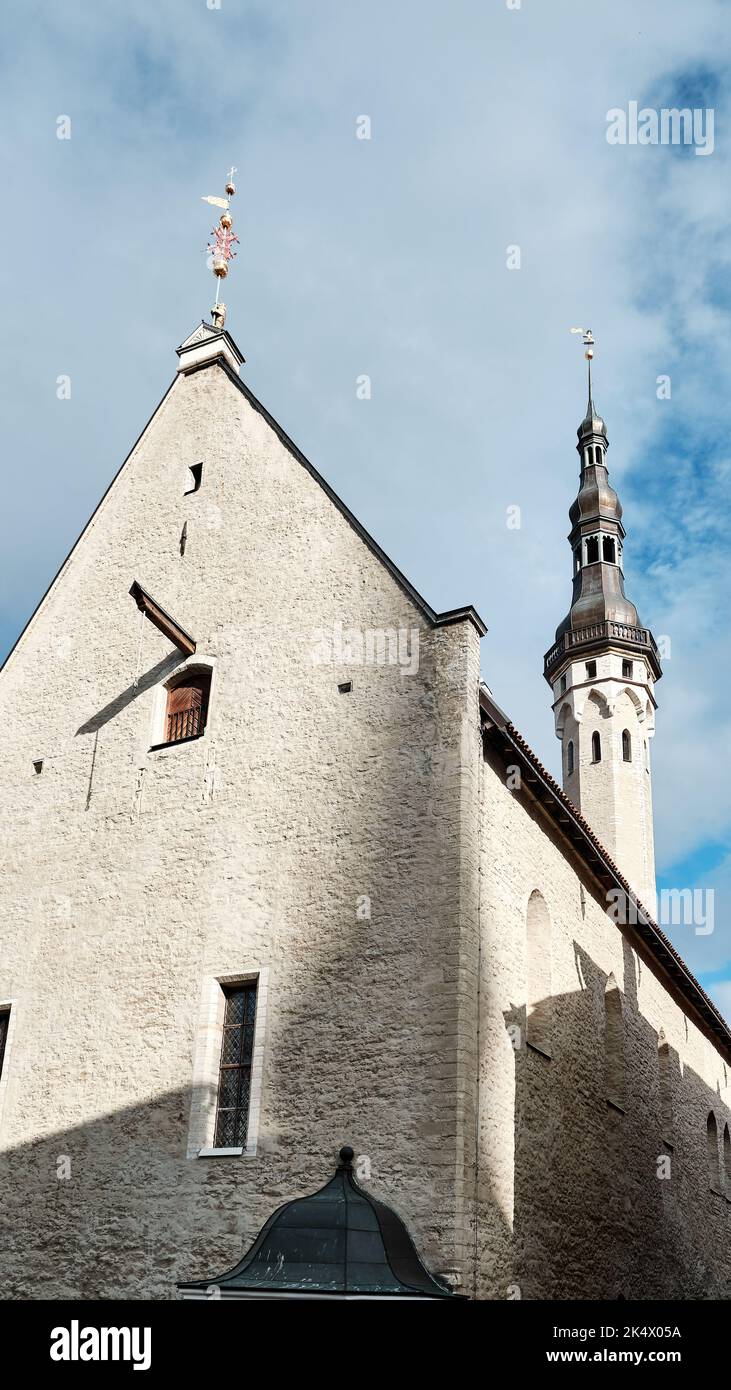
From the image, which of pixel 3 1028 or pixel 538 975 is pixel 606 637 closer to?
pixel 538 975

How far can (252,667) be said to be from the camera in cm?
1464

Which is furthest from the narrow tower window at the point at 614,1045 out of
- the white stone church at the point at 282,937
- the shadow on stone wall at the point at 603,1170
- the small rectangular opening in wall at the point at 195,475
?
the small rectangular opening in wall at the point at 195,475

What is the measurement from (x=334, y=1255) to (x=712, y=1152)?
16.6m

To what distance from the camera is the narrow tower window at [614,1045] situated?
17062mm

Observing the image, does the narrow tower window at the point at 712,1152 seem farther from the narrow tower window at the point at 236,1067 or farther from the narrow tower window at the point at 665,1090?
the narrow tower window at the point at 236,1067

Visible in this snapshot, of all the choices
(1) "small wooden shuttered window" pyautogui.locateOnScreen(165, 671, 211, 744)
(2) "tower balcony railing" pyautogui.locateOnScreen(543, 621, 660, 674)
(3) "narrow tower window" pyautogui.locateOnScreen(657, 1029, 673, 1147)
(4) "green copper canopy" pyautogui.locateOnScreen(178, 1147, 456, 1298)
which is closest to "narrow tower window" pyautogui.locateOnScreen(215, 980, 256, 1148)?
(4) "green copper canopy" pyautogui.locateOnScreen(178, 1147, 456, 1298)

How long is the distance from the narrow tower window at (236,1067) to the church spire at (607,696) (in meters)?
18.4

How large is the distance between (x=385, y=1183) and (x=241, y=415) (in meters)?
10.3

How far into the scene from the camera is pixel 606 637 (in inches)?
1268

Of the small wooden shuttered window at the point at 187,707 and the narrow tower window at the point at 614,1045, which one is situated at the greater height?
the small wooden shuttered window at the point at 187,707

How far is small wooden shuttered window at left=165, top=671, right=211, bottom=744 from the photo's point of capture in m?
15.0

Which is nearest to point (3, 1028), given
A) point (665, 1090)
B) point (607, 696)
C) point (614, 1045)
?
point (614, 1045)

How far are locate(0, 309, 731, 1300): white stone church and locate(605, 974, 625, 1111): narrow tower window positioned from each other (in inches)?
1.7

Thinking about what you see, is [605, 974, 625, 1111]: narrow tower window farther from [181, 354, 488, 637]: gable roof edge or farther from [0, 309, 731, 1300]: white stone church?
[181, 354, 488, 637]: gable roof edge
